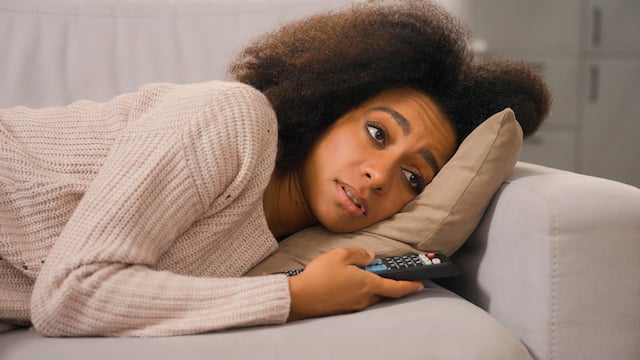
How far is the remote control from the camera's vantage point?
103cm

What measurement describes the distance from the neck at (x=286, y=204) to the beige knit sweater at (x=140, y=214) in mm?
137

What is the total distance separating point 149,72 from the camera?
1678mm

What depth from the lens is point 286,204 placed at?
4.13 feet

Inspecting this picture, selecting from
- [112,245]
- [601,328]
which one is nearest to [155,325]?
[112,245]

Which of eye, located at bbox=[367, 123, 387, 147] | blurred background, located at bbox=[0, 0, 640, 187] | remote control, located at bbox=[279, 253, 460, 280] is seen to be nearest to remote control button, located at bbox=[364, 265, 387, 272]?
remote control, located at bbox=[279, 253, 460, 280]

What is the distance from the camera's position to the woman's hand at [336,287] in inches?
37.3

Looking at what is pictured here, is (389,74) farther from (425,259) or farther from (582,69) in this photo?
(582,69)

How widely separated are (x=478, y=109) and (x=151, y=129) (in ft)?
1.95

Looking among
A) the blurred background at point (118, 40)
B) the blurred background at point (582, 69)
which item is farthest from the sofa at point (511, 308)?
the blurred background at point (582, 69)

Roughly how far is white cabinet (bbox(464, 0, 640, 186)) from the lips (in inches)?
82.6

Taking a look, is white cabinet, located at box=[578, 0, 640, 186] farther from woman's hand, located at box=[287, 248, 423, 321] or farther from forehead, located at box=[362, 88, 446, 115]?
woman's hand, located at box=[287, 248, 423, 321]

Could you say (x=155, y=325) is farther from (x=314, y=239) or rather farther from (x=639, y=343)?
(x=639, y=343)

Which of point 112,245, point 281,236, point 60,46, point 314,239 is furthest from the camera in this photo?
point 60,46

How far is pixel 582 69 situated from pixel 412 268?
2.39 metres
